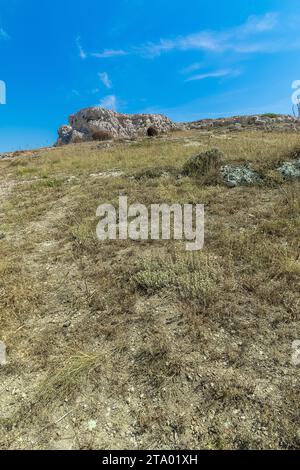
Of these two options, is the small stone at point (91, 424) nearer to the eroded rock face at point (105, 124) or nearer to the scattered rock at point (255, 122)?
the scattered rock at point (255, 122)

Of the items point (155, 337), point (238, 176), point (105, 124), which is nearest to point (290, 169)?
point (238, 176)

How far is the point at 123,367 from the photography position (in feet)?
12.3

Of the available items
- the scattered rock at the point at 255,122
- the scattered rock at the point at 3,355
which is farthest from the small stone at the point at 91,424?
the scattered rock at the point at 255,122

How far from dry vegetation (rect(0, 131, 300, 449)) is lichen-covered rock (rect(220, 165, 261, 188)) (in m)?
1.91

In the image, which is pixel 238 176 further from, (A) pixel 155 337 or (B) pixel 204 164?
(A) pixel 155 337

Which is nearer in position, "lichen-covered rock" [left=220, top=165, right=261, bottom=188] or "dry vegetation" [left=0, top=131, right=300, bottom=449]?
"dry vegetation" [left=0, top=131, right=300, bottom=449]

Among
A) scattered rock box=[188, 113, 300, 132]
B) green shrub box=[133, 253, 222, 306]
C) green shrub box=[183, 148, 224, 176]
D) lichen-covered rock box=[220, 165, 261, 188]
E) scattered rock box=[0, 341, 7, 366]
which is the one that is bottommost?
scattered rock box=[0, 341, 7, 366]

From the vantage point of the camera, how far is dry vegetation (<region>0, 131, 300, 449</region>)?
304cm

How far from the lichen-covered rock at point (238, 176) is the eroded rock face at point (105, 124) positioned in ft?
141

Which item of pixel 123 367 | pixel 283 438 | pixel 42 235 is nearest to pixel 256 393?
pixel 283 438

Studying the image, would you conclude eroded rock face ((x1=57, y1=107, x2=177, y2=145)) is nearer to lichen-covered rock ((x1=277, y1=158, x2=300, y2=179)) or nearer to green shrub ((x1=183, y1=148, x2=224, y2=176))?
green shrub ((x1=183, y1=148, x2=224, y2=176))

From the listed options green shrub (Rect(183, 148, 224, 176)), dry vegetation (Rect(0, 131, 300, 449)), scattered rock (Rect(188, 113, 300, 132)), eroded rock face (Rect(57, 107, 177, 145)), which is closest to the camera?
dry vegetation (Rect(0, 131, 300, 449))

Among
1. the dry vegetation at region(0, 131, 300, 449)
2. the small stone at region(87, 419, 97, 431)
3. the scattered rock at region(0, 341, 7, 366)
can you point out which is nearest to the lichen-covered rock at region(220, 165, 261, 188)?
the dry vegetation at region(0, 131, 300, 449)

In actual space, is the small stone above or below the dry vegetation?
below
